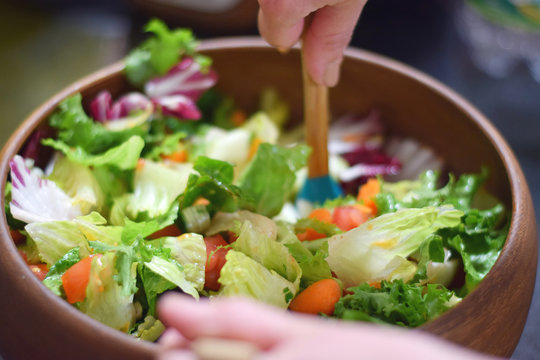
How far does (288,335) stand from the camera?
0.42 m

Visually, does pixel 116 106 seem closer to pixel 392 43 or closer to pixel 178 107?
pixel 178 107

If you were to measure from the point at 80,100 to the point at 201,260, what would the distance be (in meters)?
0.41

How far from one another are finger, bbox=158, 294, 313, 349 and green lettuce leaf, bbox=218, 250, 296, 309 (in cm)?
26

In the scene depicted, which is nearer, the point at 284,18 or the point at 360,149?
the point at 284,18

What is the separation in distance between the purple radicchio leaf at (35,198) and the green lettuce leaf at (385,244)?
42cm

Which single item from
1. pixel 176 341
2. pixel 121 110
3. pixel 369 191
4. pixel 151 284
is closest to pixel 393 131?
pixel 369 191

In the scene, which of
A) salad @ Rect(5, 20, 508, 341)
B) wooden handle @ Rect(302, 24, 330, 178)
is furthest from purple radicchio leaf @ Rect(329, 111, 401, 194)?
wooden handle @ Rect(302, 24, 330, 178)

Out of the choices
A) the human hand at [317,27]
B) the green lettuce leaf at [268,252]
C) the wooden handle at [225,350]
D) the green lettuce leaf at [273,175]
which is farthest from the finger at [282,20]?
the wooden handle at [225,350]

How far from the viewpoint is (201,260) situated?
2.56ft

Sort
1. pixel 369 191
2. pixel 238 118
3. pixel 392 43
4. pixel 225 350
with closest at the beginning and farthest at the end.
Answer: pixel 225 350 < pixel 369 191 < pixel 238 118 < pixel 392 43

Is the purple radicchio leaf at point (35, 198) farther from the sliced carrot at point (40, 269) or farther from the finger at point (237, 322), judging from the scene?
the finger at point (237, 322)

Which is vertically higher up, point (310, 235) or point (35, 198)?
point (35, 198)

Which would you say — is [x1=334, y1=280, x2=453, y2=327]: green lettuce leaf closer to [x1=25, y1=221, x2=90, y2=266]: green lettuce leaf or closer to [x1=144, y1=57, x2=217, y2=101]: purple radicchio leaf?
[x1=25, y1=221, x2=90, y2=266]: green lettuce leaf

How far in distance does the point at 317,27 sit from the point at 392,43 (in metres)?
1.00
